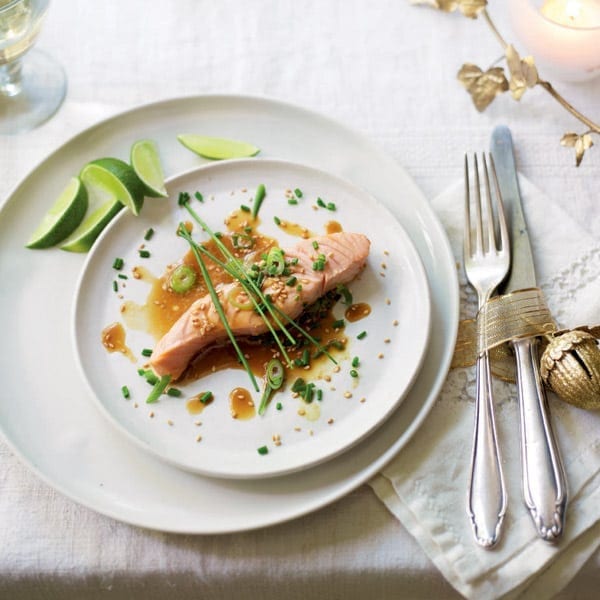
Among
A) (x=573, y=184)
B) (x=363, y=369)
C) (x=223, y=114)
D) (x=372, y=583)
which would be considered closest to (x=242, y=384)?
(x=363, y=369)

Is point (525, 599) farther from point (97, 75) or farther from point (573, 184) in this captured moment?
point (97, 75)

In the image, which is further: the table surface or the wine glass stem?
the wine glass stem

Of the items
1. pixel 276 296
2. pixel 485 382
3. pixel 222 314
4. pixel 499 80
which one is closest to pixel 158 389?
pixel 222 314

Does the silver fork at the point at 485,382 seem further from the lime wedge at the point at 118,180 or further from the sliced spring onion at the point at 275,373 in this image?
the lime wedge at the point at 118,180

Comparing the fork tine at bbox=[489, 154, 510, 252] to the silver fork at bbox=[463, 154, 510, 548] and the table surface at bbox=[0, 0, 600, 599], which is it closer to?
the silver fork at bbox=[463, 154, 510, 548]

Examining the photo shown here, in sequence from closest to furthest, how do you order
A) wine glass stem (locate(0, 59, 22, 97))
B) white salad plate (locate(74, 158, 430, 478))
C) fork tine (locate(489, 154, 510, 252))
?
1. white salad plate (locate(74, 158, 430, 478))
2. fork tine (locate(489, 154, 510, 252))
3. wine glass stem (locate(0, 59, 22, 97))

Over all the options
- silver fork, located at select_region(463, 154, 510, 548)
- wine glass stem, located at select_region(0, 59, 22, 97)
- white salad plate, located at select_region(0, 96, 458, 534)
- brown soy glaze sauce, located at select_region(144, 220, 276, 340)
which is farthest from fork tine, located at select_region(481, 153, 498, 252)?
A: wine glass stem, located at select_region(0, 59, 22, 97)

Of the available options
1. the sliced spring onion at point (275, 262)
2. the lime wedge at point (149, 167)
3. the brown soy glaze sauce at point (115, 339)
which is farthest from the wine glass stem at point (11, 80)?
the sliced spring onion at point (275, 262)

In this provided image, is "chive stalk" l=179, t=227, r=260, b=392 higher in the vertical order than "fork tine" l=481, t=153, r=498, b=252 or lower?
lower
